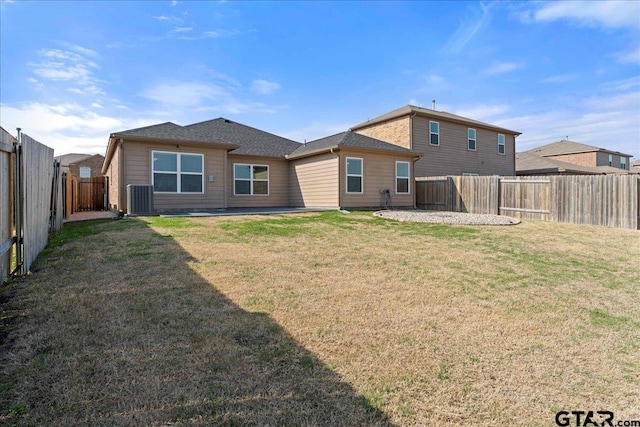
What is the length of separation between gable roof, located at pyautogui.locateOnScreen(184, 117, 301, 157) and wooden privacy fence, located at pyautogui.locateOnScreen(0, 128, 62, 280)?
9846 millimetres

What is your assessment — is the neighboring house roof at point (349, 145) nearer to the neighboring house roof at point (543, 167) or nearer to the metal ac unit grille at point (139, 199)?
the metal ac unit grille at point (139, 199)

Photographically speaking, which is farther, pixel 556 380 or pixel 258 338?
pixel 258 338

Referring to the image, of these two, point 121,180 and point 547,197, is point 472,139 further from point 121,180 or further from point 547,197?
point 121,180

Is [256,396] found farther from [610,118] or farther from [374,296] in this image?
[610,118]

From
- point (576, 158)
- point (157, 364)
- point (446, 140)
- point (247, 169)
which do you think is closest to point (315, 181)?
point (247, 169)

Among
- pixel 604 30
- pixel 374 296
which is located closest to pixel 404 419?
pixel 374 296

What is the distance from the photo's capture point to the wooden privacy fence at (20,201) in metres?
3.89

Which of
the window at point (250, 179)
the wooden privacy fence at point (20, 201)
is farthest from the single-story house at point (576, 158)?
the wooden privacy fence at point (20, 201)

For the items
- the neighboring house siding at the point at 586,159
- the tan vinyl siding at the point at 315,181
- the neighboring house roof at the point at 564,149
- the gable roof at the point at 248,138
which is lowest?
the tan vinyl siding at the point at 315,181

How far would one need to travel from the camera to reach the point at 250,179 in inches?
629

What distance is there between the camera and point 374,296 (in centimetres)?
408

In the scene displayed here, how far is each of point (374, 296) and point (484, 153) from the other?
21.7 meters

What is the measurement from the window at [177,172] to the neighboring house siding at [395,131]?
37.4 feet

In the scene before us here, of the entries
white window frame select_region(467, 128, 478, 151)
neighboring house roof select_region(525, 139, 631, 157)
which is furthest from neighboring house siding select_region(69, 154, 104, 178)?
neighboring house roof select_region(525, 139, 631, 157)
